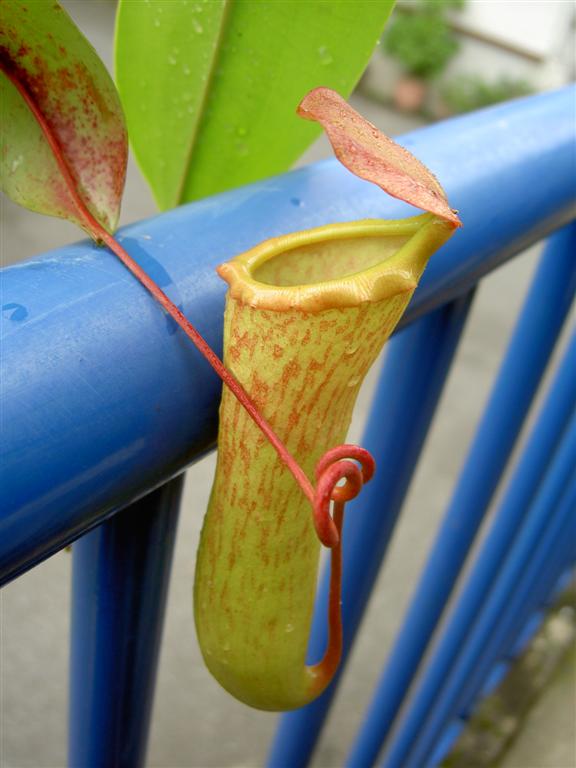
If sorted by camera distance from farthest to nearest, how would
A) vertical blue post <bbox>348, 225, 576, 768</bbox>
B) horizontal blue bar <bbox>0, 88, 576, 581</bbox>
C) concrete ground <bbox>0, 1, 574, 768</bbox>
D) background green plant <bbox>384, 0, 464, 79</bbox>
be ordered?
1. background green plant <bbox>384, 0, 464, 79</bbox>
2. vertical blue post <bbox>348, 225, 576, 768</bbox>
3. concrete ground <bbox>0, 1, 574, 768</bbox>
4. horizontal blue bar <bbox>0, 88, 576, 581</bbox>

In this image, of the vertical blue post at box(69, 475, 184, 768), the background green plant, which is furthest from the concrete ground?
the background green plant

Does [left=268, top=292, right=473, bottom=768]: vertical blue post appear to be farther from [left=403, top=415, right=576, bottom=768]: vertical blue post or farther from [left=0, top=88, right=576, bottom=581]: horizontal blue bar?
[left=403, top=415, right=576, bottom=768]: vertical blue post


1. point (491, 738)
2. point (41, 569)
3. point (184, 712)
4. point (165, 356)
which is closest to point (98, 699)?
point (41, 569)

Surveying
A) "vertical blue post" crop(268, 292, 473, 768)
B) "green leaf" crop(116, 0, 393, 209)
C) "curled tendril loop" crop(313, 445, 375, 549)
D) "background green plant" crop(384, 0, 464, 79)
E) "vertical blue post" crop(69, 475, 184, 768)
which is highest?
"background green plant" crop(384, 0, 464, 79)

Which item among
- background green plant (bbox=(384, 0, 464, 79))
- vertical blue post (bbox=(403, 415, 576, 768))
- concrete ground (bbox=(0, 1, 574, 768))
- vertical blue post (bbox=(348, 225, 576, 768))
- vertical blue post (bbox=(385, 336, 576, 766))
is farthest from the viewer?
background green plant (bbox=(384, 0, 464, 79))

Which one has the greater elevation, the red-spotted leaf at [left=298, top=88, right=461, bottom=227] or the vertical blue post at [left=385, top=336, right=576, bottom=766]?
the vertical blue post at [left=385, top=336, right=576, bottom=766]

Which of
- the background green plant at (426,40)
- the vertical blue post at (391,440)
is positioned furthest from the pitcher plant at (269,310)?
the background green plant at (426,40)

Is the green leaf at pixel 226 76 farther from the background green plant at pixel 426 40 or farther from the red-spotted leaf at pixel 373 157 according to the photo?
the background green plant at pixel 426 40
